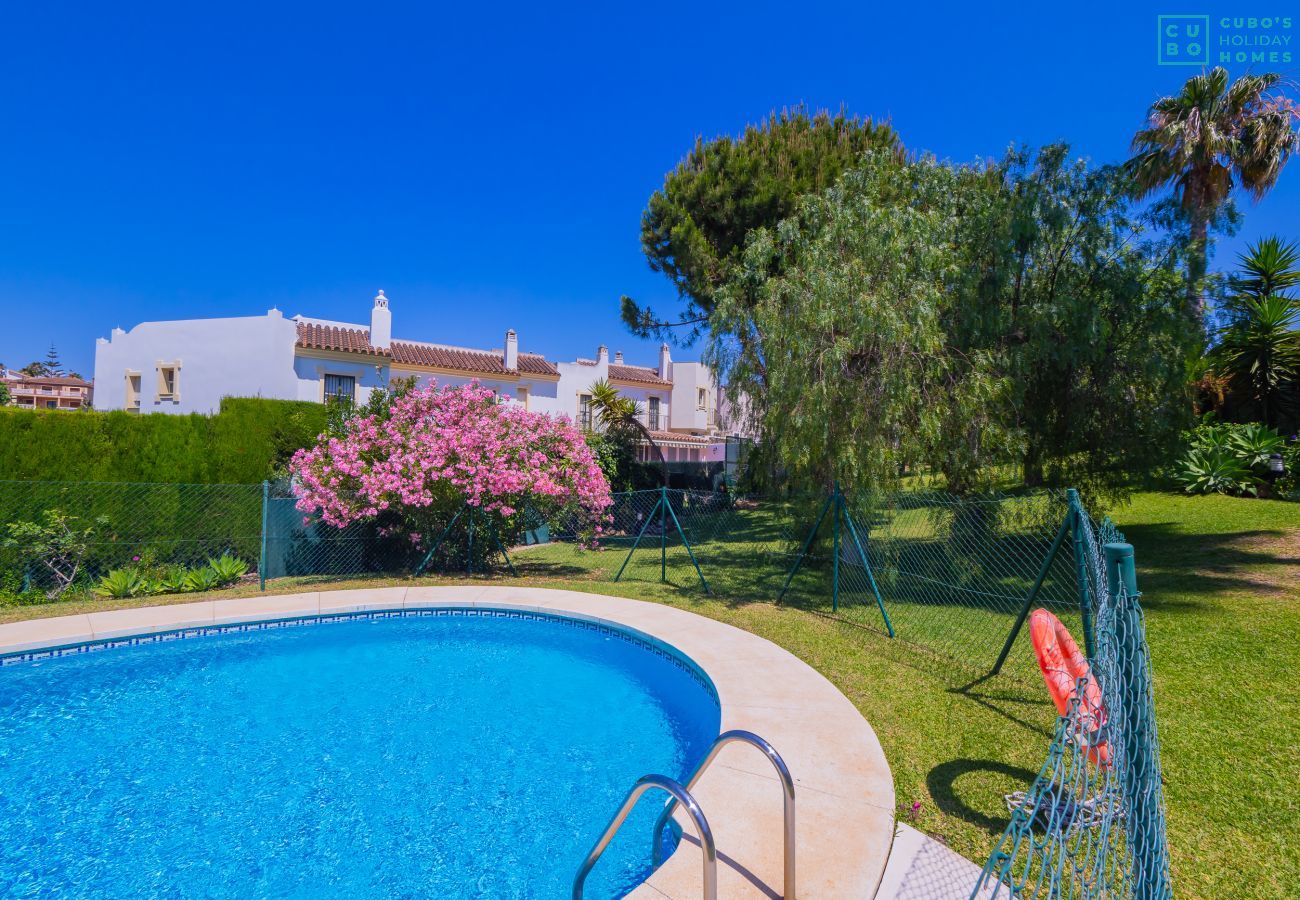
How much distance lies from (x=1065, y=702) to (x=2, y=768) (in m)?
8.56

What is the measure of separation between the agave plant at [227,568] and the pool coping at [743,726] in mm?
1769

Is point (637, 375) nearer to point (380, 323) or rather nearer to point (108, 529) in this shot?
point (380, 323)

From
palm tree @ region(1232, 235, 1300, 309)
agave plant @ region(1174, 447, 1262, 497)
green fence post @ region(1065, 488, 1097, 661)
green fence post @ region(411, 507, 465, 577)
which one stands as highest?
palm tree @ region(1232, 235, 1300, 309)

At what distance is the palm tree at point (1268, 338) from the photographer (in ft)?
55.9

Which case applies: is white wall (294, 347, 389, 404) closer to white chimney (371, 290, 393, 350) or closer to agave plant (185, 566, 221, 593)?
white chimney (371, 290, 393, 350)

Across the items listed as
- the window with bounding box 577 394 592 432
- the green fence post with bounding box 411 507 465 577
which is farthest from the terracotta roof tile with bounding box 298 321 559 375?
the green fence post with bounding box 411 507 465 577

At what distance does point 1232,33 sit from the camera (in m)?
10.3

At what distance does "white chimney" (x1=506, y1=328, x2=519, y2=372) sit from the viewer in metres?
29.8

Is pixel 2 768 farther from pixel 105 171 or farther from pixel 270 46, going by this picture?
pixel 105 171

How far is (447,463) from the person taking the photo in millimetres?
12336

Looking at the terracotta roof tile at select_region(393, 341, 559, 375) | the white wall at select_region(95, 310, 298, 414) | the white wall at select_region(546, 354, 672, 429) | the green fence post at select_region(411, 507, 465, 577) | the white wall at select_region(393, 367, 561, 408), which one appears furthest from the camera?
the white wall at select_region(546, 354, 672, 429)

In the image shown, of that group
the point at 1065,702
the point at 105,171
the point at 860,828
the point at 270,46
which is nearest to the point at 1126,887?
the point at 1065,702

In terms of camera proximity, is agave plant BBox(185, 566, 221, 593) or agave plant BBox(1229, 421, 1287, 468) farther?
agave plant BBox(1229, 421, 1287, 468)

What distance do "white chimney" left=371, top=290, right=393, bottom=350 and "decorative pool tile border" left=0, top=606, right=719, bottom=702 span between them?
715 inches
